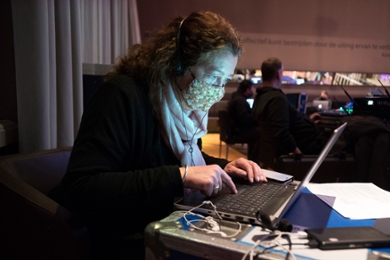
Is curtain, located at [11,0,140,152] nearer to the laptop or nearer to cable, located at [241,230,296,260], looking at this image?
the laptop

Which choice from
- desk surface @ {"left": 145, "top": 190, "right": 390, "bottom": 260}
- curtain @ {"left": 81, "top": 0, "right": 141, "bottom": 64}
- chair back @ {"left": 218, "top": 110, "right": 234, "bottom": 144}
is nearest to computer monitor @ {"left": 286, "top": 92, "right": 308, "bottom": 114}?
chair back @ {"left": 218, "top": 110, "right": 234, "bottom": 144}

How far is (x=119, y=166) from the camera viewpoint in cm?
92

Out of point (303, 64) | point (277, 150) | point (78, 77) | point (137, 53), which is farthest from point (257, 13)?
point (137, 53)

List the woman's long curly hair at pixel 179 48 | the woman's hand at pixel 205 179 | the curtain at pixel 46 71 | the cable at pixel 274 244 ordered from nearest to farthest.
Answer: the cable at pixel 274 244 < the woman's hand at pixel 205 179 < the woman's long curly hair at pixel 179 48 < the curtain at pixel 46 71

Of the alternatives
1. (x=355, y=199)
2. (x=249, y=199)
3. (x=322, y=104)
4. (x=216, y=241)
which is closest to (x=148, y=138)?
(x=249, y=199)

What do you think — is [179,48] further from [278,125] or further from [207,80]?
[278,125]

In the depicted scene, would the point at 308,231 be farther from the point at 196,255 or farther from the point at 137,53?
the point at 137,53

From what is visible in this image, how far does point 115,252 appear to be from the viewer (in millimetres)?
982

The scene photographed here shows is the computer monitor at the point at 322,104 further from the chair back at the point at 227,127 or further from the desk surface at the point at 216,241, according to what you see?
the desk surface at the point at 216,241

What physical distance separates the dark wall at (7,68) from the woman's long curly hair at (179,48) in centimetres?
52

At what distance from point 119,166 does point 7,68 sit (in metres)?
0.74

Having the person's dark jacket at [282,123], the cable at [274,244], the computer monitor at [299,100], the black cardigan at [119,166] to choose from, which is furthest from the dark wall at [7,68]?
the computer monitor at [299,100]

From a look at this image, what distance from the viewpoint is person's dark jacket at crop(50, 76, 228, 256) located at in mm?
792

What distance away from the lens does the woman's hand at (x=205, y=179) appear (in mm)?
773
